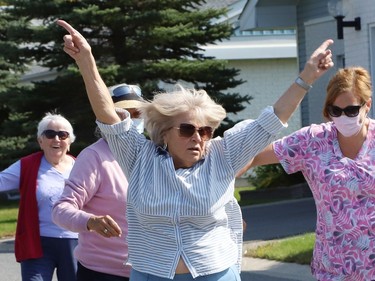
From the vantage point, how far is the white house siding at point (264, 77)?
34.1 m

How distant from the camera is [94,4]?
24.2m

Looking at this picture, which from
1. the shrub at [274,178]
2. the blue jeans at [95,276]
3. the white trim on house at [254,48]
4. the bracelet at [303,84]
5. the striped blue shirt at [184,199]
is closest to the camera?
the striped blue shirt at [184,199]

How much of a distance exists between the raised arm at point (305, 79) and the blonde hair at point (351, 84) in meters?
0.57

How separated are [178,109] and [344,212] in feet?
3.72

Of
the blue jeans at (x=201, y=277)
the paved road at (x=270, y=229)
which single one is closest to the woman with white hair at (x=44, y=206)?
the blue jeans at (x=201, y=277)

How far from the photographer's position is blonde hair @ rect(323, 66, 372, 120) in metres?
5.42

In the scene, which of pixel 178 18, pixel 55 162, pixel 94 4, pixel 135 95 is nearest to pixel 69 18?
pixel 94 4

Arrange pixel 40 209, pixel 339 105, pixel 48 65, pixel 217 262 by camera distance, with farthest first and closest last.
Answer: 1. pixel 48 65
2. pixel 40 209
3. pixel 339 105
4. pixel 217 262

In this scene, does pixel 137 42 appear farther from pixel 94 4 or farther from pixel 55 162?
pixel 55 162

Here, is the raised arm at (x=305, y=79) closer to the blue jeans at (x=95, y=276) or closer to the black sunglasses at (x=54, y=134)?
the blue jeans at (x=95, y=276)

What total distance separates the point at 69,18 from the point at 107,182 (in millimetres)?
18216

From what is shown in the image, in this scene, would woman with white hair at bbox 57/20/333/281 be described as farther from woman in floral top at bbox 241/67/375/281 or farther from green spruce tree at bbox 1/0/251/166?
green spruce tree at bbox 1/0/251/166

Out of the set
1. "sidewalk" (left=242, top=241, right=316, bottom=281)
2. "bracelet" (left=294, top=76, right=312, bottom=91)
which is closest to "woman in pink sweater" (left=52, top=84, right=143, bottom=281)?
"bracelet" (left=294, top=76, right=312, bottom=91)

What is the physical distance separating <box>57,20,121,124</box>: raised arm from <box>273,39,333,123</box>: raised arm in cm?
76
